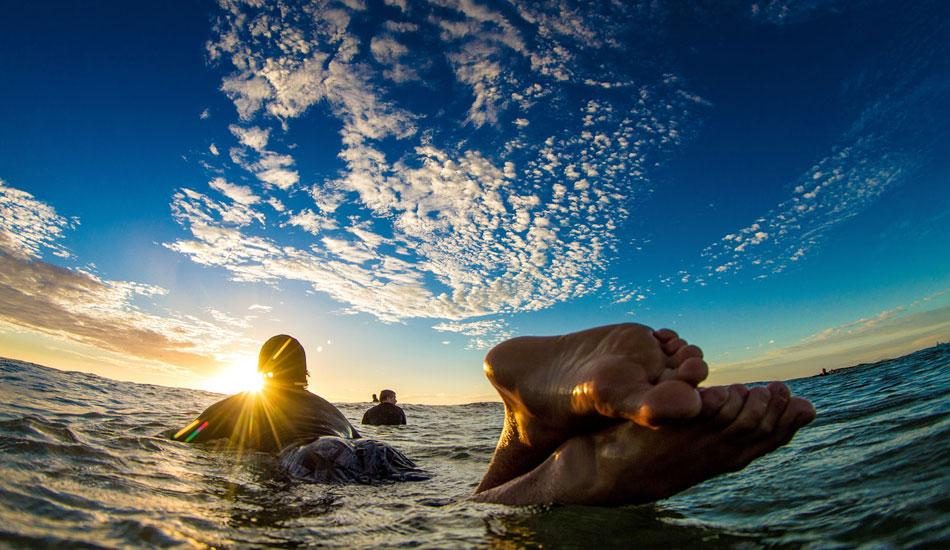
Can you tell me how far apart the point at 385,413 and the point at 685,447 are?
7.07 meters

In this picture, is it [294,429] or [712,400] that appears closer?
[712,400]

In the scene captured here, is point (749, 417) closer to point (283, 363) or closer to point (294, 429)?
point (294, 429)

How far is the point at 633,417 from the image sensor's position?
134 cm

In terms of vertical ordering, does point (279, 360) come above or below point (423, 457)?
above

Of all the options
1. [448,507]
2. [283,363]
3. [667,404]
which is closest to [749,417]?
[667,404]

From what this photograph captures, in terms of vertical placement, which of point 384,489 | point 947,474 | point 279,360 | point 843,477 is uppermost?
point 279,360

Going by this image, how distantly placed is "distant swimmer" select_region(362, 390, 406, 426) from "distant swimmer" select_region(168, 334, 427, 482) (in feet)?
13.5

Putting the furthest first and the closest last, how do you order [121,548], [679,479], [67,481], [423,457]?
1. [423,457]
2. [67,481]
3. [679,479]
4. [121,548]

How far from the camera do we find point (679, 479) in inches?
58.0

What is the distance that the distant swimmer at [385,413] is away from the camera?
7.73 metres

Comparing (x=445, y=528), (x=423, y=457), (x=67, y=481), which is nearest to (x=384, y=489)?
(x=445, y=528)

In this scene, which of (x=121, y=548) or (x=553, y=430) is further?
(x=553, y=430)

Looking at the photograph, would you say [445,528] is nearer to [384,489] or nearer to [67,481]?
[384,489]

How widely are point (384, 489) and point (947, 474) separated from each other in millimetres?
2322
